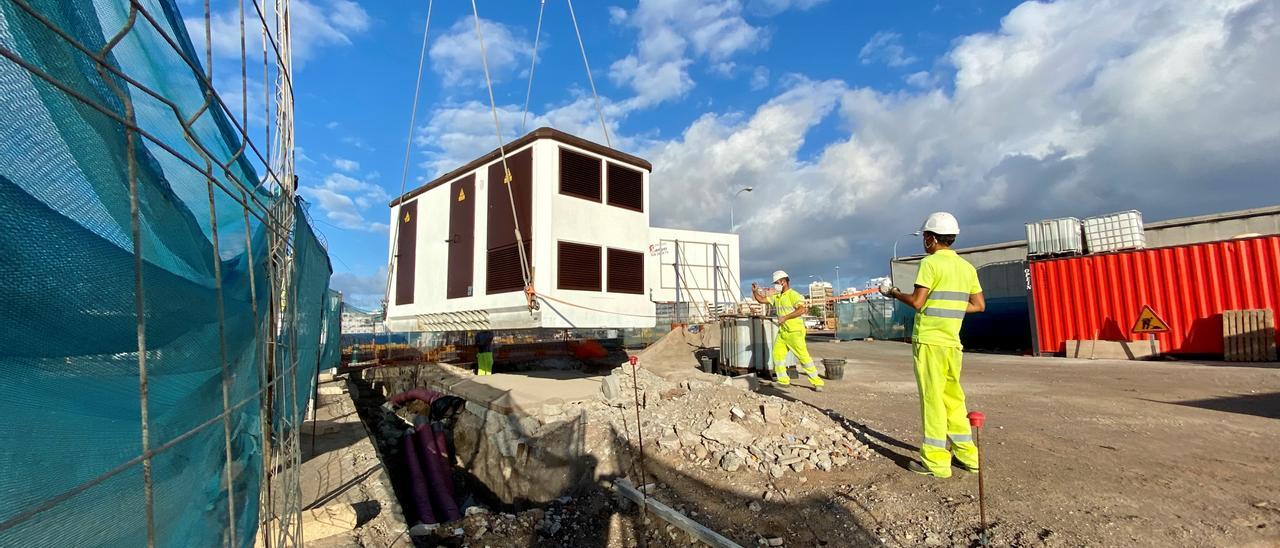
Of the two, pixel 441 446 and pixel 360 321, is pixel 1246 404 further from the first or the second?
pixel 360 321

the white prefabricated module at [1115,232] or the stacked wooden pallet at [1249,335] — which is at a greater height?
the white prefabricated module at [1115,232]

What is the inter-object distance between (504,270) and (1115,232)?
56.0 ft

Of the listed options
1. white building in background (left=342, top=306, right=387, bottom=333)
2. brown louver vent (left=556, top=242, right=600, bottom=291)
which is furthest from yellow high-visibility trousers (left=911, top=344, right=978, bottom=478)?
white building in background (left=342, top=306, right=387, bottom=333)

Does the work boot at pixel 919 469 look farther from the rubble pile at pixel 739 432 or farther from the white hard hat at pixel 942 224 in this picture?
the white hard hat at pixel 942 224

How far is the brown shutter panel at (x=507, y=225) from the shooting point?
38.8 ft

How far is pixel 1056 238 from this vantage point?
1670 cm

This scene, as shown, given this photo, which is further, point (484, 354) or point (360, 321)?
point (360, 321)

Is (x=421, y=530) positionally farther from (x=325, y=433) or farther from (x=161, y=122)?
(x=161, y=122)

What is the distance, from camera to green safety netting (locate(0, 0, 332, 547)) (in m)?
1.24

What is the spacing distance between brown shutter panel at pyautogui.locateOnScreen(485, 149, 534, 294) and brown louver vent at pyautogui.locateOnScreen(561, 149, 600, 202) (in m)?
0.75

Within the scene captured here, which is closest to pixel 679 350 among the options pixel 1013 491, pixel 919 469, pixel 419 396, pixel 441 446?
pixel 441 446

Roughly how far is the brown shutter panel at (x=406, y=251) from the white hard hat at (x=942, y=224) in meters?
14.4

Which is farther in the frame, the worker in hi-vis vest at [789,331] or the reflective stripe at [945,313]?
the worker in hi-vis vest at [789,331]

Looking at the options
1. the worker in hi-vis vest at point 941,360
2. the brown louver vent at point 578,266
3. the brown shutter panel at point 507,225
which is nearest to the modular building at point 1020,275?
the brown louver vent at point 578,266
